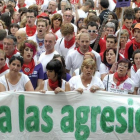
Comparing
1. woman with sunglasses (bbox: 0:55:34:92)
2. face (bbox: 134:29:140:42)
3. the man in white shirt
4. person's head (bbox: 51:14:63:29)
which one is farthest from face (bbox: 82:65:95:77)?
person's head (bbox: 51:14:63:29)

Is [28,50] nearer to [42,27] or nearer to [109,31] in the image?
[42,27]

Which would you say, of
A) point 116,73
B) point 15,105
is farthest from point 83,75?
point 15,105

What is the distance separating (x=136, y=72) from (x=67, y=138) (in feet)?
5.84

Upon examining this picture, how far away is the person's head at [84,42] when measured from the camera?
10805mm

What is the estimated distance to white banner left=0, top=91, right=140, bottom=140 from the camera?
29.3ft

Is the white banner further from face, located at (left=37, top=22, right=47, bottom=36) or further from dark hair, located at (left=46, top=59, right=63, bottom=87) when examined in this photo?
face, located at (left=37, top=22, right=47, bottom=36)

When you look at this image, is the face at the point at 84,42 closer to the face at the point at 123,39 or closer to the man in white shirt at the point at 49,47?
the man in white shirt at the point at 49,47

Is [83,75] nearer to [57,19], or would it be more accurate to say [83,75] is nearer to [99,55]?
[99,55]

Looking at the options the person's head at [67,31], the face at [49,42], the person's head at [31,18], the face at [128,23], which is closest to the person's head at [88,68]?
the face at [49,42]

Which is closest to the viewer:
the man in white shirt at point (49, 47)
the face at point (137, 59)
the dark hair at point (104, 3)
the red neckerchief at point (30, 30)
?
the face at point (137, 59)

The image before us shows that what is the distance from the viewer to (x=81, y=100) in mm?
8977

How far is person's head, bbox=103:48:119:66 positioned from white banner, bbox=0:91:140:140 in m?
1.70

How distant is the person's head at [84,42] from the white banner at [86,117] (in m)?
2.01

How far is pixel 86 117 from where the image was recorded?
9000 mm
